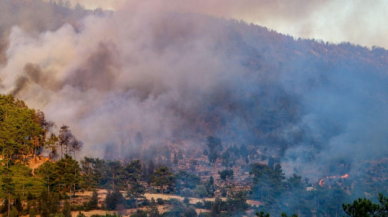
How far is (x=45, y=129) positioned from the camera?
55438 mm

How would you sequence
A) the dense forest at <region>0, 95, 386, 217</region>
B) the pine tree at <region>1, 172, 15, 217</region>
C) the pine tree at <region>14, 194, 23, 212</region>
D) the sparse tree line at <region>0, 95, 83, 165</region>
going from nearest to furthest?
the pine tree at <region>1, 172, 15, 217</region>, the pine tree at <region>14, 194, 23, 212</region>, the dense forest at <region>0, 95, 386, 217</region>, the sparse tree line at <region>0, 95, 83, 165</region>

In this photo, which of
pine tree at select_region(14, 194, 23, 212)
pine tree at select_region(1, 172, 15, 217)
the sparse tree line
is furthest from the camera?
the sparse tree line

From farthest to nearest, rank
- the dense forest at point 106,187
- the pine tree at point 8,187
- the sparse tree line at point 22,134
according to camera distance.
Answer: the sparse tree line at point 22,134 → the dense forest at point 106,187 → the pine tree at point 8,187

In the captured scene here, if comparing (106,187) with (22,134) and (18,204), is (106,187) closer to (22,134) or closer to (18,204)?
(22,134)

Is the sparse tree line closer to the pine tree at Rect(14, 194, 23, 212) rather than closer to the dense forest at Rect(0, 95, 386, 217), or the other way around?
the dense forest at Rect(0, 95, 386, 217)

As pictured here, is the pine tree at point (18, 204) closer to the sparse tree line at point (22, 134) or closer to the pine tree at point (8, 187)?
the pine tree at point (8, 187)

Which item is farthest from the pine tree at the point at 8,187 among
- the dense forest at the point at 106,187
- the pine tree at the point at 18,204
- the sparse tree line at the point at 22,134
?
the sparse tree line at the point at 22,134

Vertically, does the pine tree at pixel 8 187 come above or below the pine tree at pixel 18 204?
above

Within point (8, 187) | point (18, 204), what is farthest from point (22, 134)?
point (18, 204)

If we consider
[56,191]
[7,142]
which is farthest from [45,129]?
[56,191]

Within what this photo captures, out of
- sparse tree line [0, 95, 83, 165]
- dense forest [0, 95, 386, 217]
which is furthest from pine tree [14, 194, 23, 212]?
sparse tree line [0, 95, 83, 165]

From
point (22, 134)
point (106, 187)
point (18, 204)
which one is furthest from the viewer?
point (106, 187)

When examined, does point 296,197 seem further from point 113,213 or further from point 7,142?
point 7,142

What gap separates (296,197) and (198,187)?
12826 millimetres
